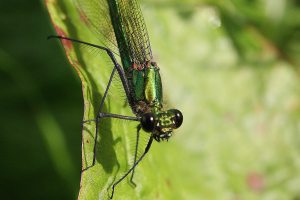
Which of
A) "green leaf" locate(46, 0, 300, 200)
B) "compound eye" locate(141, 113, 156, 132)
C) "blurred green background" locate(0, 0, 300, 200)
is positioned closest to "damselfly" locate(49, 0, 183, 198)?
"compound eye" locate(141, 113, 156, 132)

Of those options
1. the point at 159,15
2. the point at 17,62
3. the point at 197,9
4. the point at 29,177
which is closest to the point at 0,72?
the point at 17,62

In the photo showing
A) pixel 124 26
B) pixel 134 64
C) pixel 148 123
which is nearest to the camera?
pixel 148 123

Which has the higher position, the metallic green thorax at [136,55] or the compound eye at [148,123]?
the metallic green thorax at [136,55]

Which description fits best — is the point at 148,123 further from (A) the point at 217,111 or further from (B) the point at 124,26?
(A) the point at 217,111

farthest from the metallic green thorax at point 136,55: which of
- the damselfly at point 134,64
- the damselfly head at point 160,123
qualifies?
the damselfly head at point 160,123

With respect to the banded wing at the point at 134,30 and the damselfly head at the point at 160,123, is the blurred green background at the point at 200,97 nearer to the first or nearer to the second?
the banded wing at the point at 134,30

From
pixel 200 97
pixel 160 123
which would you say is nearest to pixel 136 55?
pixel 160 123

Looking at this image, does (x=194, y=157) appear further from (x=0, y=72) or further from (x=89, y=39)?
(x=0, y=72)
